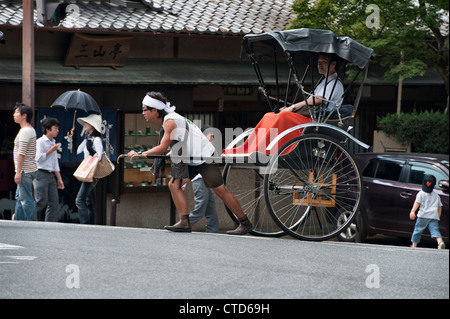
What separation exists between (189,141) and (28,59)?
4198mm

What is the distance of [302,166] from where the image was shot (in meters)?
7.92

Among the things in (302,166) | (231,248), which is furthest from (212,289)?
(302,166)

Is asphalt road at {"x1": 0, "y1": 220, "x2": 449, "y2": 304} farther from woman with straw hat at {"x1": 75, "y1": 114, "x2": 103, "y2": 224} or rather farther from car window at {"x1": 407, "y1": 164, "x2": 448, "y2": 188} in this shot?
car window at {"x1": 407, "y1": 164, "x2": 448, "y2": 188}

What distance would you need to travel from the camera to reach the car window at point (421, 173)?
43.3 ft

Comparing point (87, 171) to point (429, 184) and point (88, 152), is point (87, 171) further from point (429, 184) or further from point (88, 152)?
point (429, 184)

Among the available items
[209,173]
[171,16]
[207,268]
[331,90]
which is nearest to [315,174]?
[331,90]

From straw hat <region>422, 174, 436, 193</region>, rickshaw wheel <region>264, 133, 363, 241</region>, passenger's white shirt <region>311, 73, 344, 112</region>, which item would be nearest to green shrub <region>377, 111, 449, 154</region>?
straw hat <region>422, 174, 436, 193</region>

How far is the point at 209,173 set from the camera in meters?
8.36

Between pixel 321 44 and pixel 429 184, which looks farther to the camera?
pixel 429 184

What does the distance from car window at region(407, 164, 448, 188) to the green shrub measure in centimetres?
213

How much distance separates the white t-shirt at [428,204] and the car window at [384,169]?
1.73 meters

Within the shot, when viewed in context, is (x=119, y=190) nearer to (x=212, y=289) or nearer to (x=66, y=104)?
(x=66, y=104)

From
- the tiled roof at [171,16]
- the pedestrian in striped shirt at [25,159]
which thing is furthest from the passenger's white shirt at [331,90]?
the tiled roof at [171,16]

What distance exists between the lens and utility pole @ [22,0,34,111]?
11.6 m
